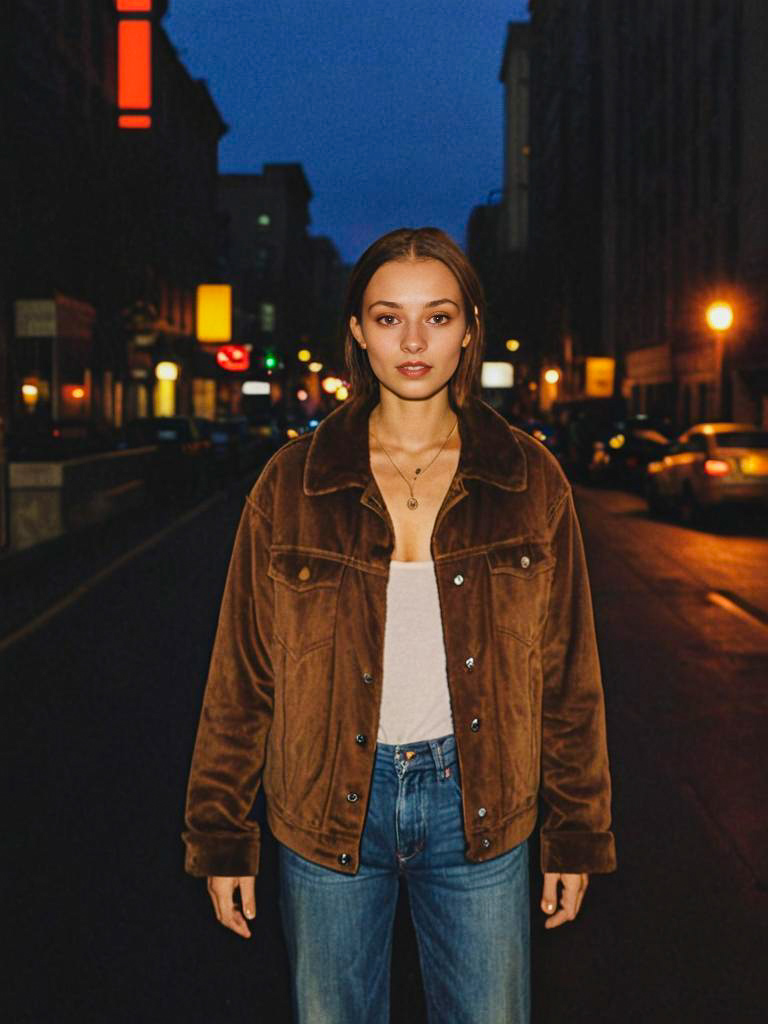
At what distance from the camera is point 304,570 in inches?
109

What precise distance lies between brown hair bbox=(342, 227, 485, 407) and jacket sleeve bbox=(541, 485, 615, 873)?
13.7 inches

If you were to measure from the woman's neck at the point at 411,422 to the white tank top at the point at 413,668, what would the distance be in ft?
1.17

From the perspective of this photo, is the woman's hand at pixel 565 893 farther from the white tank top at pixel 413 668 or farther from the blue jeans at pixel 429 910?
the white tank top at pixel 413 668

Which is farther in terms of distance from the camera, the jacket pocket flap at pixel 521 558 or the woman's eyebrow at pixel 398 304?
the woman's eyebrow at pixel 398 304

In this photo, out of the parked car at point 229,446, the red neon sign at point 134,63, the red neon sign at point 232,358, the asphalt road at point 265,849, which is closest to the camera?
the asphalt road at point 265,849

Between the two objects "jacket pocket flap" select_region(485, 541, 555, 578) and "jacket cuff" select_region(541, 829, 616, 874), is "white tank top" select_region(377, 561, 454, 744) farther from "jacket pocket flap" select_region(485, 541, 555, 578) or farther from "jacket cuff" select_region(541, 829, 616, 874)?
"jacket cuff" select_region(541, 829, 616, 874)

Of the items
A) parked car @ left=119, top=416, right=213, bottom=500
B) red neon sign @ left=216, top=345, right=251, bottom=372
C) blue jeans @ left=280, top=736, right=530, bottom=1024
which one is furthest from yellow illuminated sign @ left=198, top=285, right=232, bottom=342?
blue jeans @ left=280, top=736, right=530, bottom=1024

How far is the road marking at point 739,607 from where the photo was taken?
13.0 m

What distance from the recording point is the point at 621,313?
68938mm

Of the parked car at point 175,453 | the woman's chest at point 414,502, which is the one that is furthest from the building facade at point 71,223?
the woman's chest at point 414,502

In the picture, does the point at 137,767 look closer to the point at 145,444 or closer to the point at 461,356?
the point at 461,356

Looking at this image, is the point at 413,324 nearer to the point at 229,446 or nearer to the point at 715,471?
the point at 715,471

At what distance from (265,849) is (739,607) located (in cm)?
856

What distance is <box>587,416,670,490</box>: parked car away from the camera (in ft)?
110
